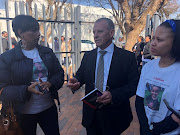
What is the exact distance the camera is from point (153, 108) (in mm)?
1383

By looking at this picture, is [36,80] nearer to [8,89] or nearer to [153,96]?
[8,89]

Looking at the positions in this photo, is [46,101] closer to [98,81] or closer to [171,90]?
[98,81]

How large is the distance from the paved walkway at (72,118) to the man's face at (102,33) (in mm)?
2003

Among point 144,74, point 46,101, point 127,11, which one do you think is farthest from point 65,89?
point 127,11

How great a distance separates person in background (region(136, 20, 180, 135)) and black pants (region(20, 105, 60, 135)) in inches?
40.9

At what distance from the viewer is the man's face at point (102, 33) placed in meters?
1.77

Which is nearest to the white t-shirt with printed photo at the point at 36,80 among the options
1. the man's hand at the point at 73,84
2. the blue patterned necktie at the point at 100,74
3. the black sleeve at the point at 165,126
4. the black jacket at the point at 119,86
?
the man's hand at the point at 73,84

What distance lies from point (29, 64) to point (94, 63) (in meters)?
0.69

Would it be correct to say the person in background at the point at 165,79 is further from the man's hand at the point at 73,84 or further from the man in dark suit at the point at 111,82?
the man's hand at the point at 73,84

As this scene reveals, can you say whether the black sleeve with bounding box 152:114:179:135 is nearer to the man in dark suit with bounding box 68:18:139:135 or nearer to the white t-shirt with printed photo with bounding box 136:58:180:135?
the white t-shirt with printed photo with bounding box 136:58:180:135

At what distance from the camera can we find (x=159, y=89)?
4.39ft

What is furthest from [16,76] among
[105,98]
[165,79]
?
[165,79]

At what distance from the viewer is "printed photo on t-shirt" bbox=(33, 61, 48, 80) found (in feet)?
5.96

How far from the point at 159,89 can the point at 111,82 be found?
0.52 metres
